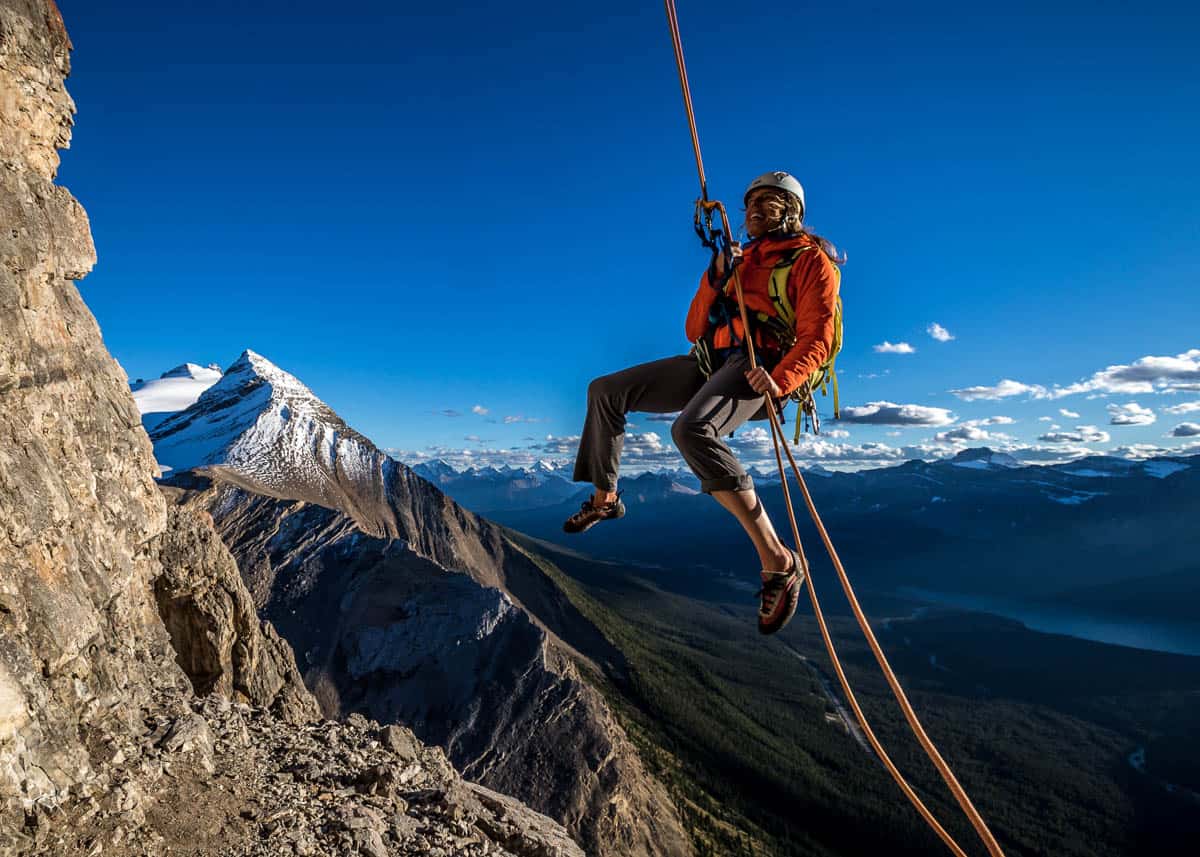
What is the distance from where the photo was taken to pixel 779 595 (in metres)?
6.77

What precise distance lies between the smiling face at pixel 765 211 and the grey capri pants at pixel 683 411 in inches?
57.6

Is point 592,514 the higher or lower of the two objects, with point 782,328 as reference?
lower

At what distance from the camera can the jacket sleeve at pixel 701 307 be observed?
→ 6.78 metres

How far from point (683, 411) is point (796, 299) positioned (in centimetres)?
156

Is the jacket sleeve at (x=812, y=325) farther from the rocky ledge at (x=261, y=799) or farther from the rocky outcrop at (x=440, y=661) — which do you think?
the rocky outcrop at (x=440, y=661)

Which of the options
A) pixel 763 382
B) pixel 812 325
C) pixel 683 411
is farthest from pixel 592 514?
pixel 812 325

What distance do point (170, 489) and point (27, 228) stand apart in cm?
10411

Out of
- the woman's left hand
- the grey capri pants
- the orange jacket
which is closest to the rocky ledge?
the grey capri pants

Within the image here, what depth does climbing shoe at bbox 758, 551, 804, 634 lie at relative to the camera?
6.73m

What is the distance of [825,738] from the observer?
17125 centimetres

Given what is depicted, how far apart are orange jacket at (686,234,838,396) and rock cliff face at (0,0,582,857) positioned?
26.7 ft

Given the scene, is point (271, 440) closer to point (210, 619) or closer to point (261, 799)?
point (210, 619)

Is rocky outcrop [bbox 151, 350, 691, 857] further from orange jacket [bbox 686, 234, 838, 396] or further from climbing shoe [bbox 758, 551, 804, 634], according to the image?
orange jacket [bbox 686, 234, 838, 396]

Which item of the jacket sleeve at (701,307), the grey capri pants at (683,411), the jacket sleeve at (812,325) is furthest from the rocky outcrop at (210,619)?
the jacket sleeve at (812,325)
